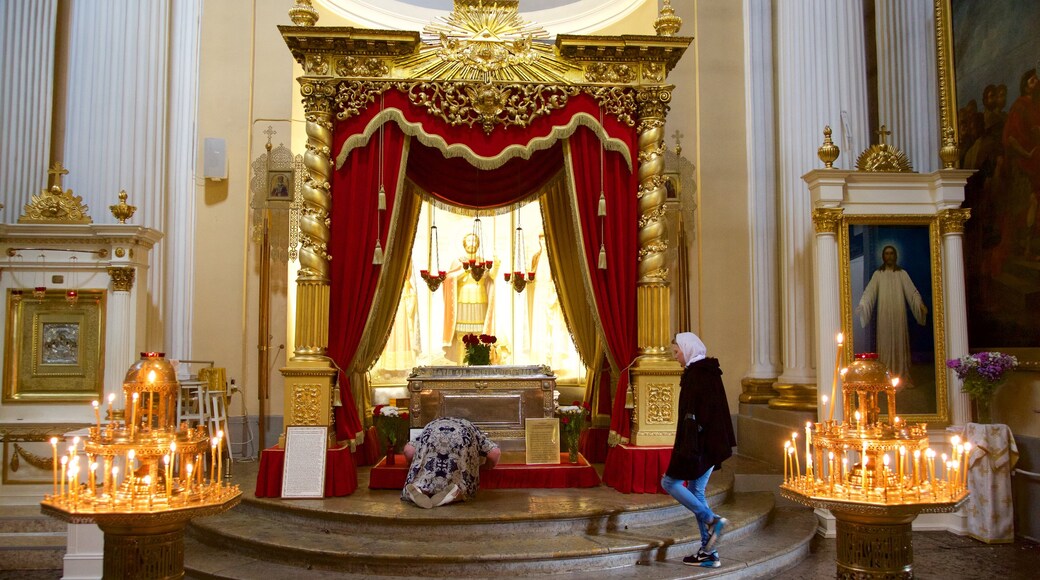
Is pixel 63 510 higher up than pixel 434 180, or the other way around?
pixel 434 180

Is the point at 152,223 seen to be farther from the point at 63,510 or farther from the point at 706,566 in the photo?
the point at 706,566

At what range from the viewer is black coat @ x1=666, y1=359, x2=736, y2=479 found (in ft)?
17.1

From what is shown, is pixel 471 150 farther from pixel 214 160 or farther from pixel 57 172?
pixel 214 160

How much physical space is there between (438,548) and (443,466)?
2.92ft

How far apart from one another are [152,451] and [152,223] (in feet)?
16.4

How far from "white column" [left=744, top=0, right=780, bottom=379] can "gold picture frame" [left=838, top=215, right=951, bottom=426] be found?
2.63m

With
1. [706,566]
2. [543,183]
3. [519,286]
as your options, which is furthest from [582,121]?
[706,566]

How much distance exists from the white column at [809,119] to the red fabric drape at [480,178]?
110 inches

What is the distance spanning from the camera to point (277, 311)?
9625mm

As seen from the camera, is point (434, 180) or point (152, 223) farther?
point (152, 223)

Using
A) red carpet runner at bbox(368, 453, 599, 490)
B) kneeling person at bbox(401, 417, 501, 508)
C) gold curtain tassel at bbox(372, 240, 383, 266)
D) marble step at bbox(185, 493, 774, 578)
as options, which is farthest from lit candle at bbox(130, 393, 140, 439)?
red carpet runner at bbox(368, 453, 599, 490)

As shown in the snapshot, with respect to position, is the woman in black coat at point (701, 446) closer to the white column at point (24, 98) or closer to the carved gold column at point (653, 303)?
the carved gold column at point (653, 303)

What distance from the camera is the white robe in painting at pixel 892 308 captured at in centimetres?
680

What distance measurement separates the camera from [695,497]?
5309 mm
